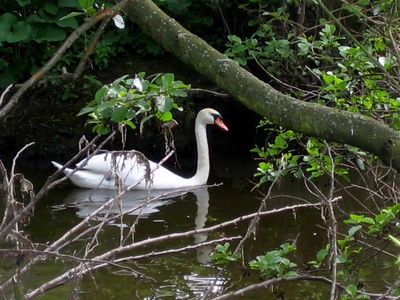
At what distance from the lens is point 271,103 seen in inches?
95.5

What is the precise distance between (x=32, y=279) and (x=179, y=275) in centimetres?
108

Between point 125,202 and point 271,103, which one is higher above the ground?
point 271,103

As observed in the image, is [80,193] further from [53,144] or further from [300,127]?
[300,127]

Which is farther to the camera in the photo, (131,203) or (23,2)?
(23,2)

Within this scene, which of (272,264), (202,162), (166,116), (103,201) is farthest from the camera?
(202,162)

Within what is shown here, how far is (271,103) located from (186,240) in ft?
13.8

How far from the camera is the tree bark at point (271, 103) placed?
229 cm

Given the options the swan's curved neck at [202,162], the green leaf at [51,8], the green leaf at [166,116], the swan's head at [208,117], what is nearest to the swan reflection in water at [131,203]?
the swan's curved neck at [202,162]

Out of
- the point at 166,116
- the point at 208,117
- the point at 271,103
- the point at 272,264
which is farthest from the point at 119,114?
the point at 208,117

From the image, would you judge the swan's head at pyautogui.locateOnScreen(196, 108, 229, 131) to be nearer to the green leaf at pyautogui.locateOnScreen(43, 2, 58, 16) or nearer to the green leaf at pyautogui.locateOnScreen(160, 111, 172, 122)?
the green leaf at pyautogui.locateOnScreen(43, 2, 58, 16)

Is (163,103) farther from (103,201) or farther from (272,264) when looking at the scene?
(103,201)

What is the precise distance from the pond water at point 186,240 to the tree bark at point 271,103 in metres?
1.24

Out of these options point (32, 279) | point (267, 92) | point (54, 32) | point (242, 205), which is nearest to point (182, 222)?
point (242, 205)

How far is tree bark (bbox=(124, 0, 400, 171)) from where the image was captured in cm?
229
